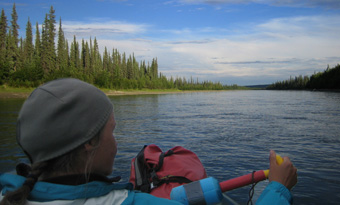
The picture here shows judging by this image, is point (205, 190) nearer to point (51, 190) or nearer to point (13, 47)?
point (51, 190)

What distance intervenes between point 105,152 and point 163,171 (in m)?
2.02

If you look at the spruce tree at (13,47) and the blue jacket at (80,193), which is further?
the spruce tree at (13,47)

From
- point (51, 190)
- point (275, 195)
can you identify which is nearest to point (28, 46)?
point (51, 190)

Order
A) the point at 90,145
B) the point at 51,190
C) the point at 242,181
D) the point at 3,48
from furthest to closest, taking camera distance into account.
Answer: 1. the point at 3,48
2. the point at 242,181
3. the point at 90,145
4. the point at 51,190

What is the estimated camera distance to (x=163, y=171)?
3.27m

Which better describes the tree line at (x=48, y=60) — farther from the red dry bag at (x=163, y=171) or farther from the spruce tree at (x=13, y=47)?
the red dry bag at (x=163, y=171)

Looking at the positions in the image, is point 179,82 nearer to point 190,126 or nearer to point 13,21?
point 13,21

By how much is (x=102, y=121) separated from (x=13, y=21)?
72889 mm

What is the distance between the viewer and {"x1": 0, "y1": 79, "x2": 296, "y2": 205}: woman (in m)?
1.14

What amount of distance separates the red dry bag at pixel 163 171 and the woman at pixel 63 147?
1935 millimetres

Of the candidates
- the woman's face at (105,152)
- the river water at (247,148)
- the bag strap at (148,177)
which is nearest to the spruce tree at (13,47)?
the river water at (247,148)

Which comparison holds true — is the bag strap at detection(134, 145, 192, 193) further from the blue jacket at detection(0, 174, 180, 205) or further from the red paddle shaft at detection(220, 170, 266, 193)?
the blue jacket at detection(0, 174, 180, 205)

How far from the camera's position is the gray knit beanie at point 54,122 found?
1151mm

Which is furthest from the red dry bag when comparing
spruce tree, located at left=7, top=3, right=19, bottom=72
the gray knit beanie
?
spruce tree, located at left=7, top=3, right=19, bottom=72
